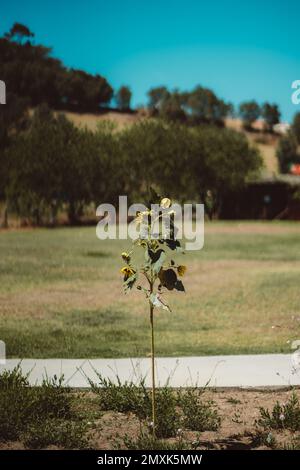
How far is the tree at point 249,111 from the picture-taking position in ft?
349

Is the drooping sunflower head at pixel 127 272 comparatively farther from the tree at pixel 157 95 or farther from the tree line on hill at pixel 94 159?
the tree at pixel 157 95

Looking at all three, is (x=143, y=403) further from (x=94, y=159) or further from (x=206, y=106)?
(x=206, y=106)

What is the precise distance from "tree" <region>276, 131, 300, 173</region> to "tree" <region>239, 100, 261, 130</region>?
822 inches

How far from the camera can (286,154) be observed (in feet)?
276

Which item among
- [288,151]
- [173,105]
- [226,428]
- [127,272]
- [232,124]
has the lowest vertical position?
[226,428]

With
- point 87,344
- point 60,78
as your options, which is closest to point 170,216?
point 87,344

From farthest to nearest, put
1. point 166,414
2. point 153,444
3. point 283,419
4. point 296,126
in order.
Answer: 1. point 296,126
2. point 166,414
3. point 283,419
4. point 153,444

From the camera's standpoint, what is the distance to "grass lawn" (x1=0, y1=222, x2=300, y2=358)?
8.39 m

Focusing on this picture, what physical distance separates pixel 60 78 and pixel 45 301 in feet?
196

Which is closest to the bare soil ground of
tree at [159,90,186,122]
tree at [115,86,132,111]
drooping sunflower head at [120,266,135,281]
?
drooping sunflower head at [120,266,135,281]

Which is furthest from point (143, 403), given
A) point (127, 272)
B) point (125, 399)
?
point (127, 272)

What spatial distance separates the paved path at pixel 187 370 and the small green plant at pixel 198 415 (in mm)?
690

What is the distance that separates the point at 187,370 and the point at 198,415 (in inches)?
59.4

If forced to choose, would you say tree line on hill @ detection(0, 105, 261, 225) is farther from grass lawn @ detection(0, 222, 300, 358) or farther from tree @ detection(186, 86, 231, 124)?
tree @ detection(186, 86, 231, 124)
